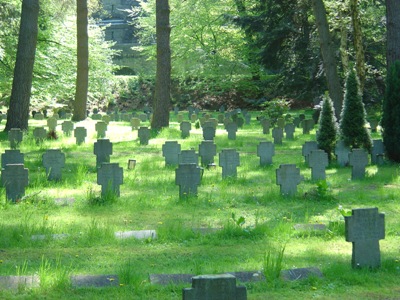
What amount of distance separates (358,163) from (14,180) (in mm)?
6103

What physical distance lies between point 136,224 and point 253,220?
1.52 metres

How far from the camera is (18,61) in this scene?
2070cm

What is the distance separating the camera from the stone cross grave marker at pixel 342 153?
14.8 metres

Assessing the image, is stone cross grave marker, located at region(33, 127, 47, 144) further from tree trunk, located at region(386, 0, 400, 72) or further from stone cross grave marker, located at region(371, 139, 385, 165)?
tree trunk, located at region(386, 0, 400, 72)

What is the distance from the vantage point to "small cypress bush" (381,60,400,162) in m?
15.1

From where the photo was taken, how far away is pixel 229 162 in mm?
12617

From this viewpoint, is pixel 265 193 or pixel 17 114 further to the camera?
pixel 17 114

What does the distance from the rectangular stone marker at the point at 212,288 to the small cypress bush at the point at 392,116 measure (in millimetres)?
11165


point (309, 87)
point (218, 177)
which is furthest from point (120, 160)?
point (309, 87)

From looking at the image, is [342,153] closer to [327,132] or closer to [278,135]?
[327,132]

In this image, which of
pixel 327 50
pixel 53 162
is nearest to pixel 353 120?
pixel 53 162

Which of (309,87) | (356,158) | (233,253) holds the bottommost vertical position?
(233,253)

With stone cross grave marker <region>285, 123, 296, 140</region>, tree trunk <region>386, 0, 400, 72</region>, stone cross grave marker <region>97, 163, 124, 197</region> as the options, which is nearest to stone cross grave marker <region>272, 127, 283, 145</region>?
stone cross grave marker <region>285, 123, 296, 140</region>

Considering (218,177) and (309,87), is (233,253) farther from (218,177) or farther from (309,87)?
(309,87)
